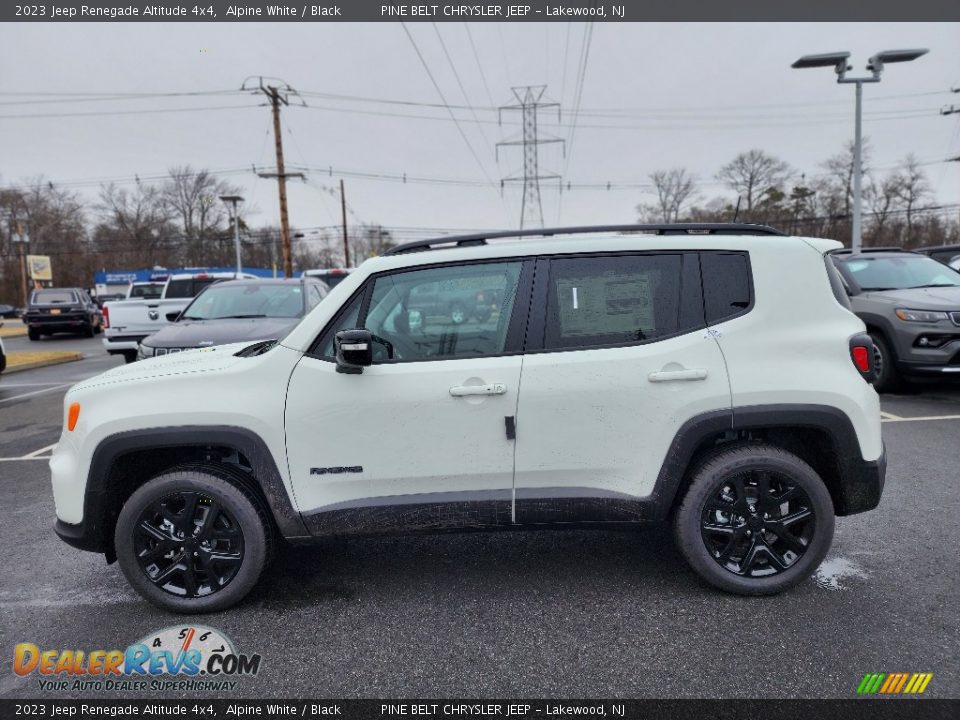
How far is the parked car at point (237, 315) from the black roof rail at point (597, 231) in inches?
148

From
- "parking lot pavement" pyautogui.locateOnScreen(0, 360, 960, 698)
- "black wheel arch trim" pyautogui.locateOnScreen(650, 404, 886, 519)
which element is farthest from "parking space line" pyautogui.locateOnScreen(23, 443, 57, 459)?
"black wheel arch trim" pyautogui.locateOnScreen(650, 404, 886, 519)

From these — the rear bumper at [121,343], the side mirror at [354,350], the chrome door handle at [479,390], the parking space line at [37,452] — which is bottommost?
the parking space line at [37,452]

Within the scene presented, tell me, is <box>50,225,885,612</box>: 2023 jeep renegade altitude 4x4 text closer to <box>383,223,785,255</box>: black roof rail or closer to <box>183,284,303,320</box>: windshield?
<box>383,223,785,255</box>: black roof rail

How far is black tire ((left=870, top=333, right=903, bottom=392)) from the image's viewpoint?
7910mm

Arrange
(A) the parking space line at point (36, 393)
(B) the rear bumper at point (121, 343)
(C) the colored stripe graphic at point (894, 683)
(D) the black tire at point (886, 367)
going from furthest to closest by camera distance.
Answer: (B) the rear bumper at point (121, 343) → (A) the parking space line at point (36, 393) → (D) the black tire at point (886, 367) → (C) the colored stripe graphic at point (894, 683)

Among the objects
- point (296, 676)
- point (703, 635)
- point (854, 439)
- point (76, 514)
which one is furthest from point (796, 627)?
point (76, 514)

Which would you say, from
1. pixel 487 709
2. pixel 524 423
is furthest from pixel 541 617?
pixel 524 423

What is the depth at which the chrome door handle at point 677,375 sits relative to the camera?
→ 9.78 ft

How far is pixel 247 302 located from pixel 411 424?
6085 mm

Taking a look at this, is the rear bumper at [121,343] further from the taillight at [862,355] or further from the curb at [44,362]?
the taillight at [862,355]

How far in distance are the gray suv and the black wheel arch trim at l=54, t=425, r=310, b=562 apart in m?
6.54

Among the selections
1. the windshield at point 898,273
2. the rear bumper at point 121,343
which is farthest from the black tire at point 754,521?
the rear bumper at point 121,343

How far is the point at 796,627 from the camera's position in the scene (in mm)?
2865

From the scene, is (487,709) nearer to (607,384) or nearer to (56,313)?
(607,384)
